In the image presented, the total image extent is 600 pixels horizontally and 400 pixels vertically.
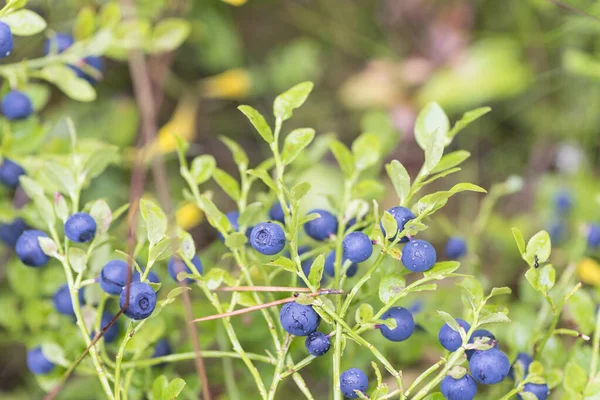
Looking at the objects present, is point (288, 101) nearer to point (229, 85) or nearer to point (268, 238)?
point (268, 238)

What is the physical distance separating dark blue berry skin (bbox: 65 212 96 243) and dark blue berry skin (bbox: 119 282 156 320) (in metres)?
0.12

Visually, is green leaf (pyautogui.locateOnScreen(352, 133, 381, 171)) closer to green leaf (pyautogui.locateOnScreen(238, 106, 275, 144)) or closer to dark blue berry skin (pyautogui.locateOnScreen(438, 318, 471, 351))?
green leaf (pyautogui.locateOnScreen(238, 106, 275, 144))

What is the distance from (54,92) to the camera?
1.71 metres

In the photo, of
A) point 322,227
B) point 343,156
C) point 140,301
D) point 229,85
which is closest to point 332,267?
point 322,227

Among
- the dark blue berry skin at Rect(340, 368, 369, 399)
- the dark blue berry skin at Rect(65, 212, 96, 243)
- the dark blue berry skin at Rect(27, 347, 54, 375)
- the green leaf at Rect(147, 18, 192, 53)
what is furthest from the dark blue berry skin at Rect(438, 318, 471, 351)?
the green leaf at Rect(147, 18, 192, 53)

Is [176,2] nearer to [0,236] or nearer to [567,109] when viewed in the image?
[0,236]

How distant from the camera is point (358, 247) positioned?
0.75 meters

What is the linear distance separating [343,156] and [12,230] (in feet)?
1.92

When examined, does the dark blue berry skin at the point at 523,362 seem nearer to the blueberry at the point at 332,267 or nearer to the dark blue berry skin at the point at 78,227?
the blueberry at the point at 332,267

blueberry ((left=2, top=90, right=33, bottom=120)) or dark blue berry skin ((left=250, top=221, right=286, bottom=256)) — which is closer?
dark blue berry skin ((left=250, top=221, right=286, bottom=256))

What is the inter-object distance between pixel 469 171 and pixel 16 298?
1.22m

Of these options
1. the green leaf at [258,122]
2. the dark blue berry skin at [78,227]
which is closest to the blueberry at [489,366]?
the green leaf at [258,122]

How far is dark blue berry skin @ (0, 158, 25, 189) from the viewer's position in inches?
41.9

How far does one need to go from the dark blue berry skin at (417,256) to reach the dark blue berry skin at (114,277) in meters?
0.35
